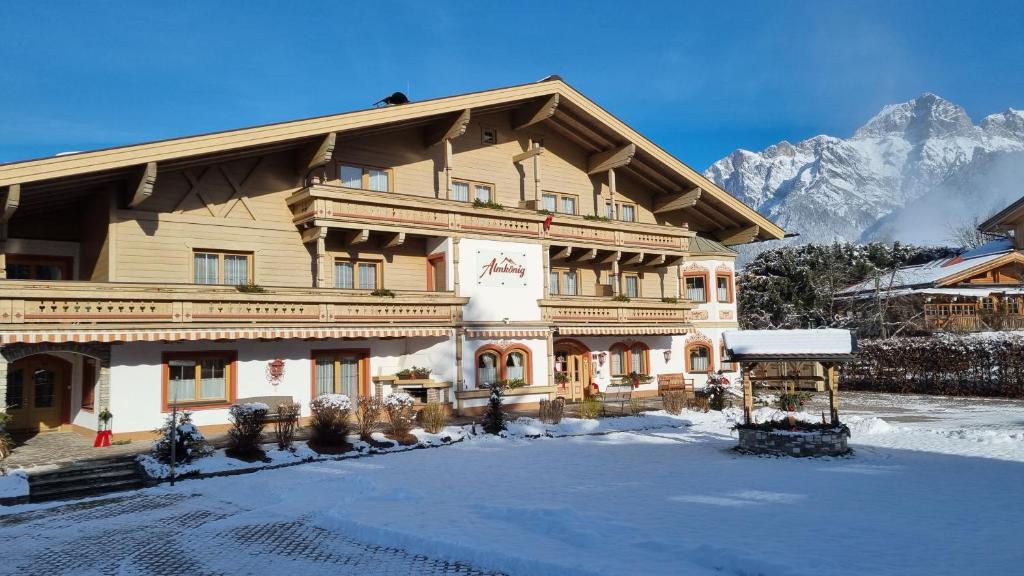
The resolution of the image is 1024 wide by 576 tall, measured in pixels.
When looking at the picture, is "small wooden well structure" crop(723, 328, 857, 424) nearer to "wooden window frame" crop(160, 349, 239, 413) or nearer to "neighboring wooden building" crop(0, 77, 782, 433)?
"neighboring wooden building" crop(0, 77, 782, 433)

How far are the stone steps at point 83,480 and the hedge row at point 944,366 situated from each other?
85.1 feet

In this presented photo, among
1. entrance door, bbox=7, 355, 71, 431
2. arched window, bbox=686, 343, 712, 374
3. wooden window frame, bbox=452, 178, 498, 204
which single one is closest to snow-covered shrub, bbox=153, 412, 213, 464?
entrance door, bbox=7, 355, 71, 431

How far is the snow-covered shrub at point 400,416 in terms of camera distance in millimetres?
18750

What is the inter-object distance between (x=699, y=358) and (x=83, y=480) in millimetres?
25100

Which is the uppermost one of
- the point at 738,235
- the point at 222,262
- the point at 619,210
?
the point at 619,210

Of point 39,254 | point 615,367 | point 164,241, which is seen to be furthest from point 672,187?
point 39,254

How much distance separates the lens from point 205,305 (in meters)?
19.3

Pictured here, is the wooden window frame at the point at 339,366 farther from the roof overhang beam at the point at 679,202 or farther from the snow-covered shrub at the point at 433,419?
the roof overhang beam at the point at 679,202

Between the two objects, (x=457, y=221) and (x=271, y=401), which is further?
(x=457, y=221)

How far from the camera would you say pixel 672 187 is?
3164cm

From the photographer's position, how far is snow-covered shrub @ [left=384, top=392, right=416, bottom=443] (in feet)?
61.5

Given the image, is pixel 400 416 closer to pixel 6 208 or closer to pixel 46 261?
pixel 6 208

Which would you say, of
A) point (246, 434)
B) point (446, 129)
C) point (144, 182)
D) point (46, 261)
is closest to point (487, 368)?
point (446, 129)

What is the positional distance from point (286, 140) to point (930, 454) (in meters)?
18.5
